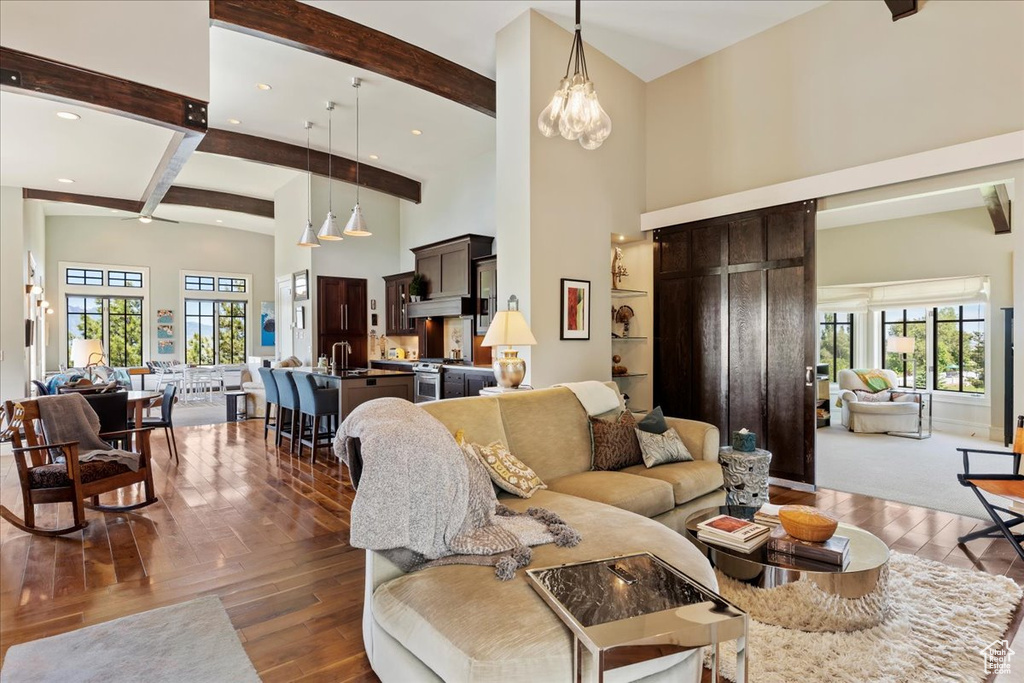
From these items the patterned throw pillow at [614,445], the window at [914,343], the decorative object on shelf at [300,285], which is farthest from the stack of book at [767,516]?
the decorative object on shelf at [300,285]

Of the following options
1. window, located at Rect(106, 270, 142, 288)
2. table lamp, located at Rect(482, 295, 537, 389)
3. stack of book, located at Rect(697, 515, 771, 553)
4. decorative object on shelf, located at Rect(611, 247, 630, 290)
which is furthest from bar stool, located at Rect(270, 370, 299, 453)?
window, located at Rect(106, 270, 142, 288)

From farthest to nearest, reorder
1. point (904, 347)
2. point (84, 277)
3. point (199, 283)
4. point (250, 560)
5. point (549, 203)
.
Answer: point (199, 283) → point (84, 277) → point (904, 347) → point (549, 203) → point (250, 560)

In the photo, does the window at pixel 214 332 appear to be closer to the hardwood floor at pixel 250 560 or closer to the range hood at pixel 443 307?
the range hood at pixel 443 307

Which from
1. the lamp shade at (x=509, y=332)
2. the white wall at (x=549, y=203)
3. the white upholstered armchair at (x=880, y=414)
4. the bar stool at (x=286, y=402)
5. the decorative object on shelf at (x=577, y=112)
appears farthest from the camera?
the white upholstered armchair at (x=880, y=414)

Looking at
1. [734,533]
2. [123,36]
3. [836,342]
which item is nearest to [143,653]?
[734,533]

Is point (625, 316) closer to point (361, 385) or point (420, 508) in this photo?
point (361, 385)

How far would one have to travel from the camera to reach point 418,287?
332 inches

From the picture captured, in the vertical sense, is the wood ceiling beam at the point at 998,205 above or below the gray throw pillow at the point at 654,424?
above

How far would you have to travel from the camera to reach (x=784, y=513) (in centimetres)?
240

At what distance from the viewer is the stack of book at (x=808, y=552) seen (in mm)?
2137

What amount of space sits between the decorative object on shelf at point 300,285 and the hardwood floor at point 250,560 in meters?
4.62

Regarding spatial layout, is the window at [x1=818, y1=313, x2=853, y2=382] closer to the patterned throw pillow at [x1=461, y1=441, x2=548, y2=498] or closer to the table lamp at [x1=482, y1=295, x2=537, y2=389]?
the table lamp at [x1=482, y1=295, x2=537, y2=389]

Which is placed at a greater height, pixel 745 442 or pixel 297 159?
pixel 297 159

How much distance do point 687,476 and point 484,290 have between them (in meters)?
4.68
